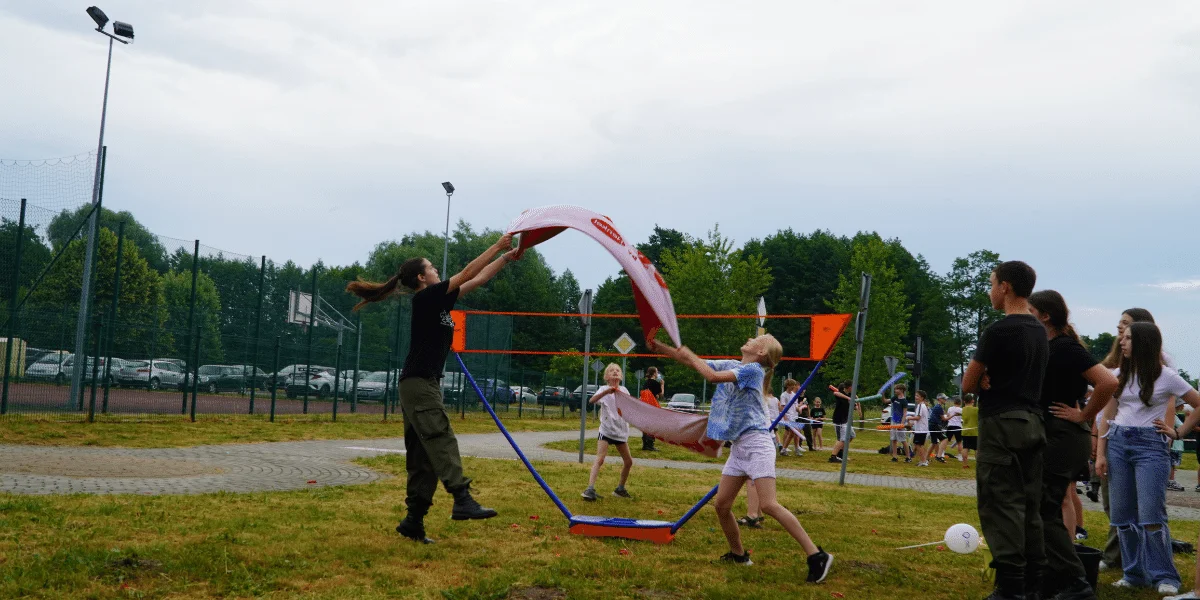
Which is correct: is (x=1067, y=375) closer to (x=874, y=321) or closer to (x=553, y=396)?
(x=553, y=396)

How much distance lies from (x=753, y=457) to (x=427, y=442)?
2250 millimetres

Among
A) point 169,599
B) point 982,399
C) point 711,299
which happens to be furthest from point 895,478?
point 711,299

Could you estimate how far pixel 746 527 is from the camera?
316 inches

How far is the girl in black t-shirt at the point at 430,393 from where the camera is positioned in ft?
19.2

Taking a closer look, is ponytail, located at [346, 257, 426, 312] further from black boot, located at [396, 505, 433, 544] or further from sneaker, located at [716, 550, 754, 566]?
sneaker, located at [716, 550, 754, 566]

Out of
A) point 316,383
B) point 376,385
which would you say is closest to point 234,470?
point 316,383

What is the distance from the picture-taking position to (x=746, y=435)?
6.05 meters

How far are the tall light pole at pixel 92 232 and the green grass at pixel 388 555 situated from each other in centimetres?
993

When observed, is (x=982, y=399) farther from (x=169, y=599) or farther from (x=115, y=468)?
(x=115, y=468)

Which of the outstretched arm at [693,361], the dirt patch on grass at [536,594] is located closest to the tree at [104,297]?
the dirt patch on grass at [536,594]

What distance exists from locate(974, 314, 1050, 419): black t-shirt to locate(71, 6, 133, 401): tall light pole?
1586 centimetres

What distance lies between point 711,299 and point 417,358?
3867cm

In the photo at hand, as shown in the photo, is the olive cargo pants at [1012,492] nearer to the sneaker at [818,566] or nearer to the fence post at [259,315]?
the sneaker at [818,566]

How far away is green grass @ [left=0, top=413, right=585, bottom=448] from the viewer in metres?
13.7
